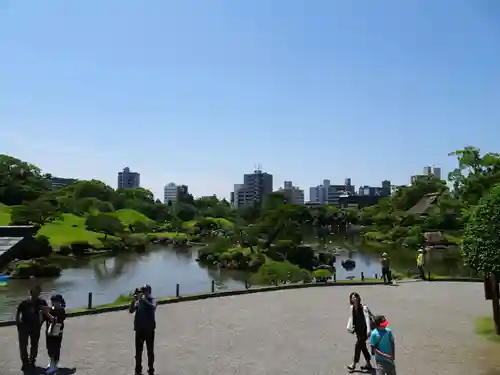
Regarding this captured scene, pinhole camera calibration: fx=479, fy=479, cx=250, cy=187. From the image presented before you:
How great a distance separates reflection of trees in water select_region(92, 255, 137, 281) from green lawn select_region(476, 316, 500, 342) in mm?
24847

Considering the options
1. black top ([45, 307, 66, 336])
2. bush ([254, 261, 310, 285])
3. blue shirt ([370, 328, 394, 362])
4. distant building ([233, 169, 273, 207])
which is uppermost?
distant building ([233, 169, 273, 207])

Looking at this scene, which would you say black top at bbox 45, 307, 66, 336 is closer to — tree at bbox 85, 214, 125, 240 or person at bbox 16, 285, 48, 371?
person at bbox 16, 285, 48, 371

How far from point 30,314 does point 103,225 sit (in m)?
47.2

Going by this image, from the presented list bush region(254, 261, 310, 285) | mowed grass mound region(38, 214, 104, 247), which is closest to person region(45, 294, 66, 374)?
bush region(254, 261, 310, 285)

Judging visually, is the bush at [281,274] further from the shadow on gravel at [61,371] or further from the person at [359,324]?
the shadow on gravel at [61,371]

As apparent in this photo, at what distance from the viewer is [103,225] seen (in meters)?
53.7

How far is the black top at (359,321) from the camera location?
818 centimetres

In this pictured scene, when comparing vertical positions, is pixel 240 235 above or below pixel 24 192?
below

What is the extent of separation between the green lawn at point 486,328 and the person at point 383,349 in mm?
5090

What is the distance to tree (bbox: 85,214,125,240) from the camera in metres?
53.6

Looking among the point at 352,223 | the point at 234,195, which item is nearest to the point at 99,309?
the point at 352,223

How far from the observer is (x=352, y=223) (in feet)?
278

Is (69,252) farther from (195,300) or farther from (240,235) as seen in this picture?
(195,300)

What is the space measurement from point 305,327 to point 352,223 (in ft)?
247
